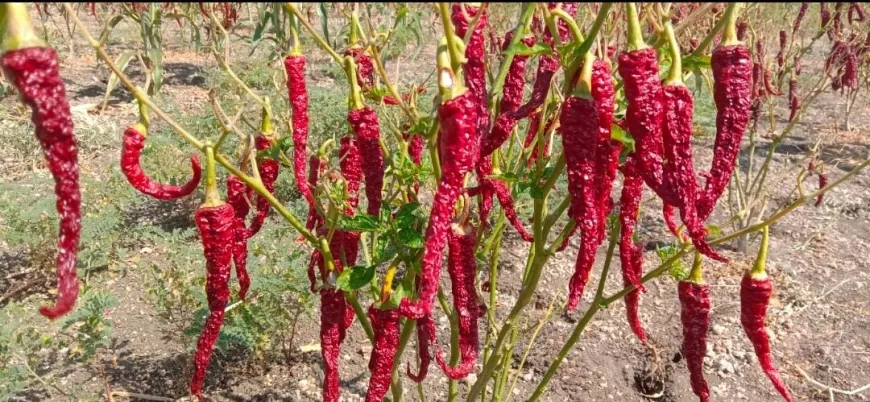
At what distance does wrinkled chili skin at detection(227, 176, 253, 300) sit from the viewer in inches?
60.8

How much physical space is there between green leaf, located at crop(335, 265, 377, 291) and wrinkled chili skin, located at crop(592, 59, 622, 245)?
1.58 ft

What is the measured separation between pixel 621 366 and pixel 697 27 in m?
2.77

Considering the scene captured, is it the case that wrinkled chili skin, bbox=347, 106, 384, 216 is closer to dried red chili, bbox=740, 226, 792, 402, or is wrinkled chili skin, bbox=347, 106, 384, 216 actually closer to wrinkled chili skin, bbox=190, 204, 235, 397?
wrinkled chili skin, bbox=190, 204, 235, 397

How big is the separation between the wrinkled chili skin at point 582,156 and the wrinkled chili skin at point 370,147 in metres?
0.49

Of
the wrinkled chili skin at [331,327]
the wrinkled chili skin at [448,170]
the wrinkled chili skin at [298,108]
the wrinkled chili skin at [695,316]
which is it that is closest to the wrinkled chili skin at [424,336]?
the wrinkled chili skin at [331,327]

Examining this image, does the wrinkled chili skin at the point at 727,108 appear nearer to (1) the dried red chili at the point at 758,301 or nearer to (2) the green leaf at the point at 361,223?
(1) the dried red chili at the point at 758,301

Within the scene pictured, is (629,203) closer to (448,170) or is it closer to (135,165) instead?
(448,170)

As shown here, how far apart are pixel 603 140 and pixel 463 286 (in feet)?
1.62

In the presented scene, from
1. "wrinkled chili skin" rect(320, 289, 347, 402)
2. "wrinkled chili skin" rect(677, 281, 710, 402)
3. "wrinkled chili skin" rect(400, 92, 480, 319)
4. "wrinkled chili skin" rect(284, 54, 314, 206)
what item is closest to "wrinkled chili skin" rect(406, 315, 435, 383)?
"wrinkled chili skin" rect(320, 289, 347, 402)

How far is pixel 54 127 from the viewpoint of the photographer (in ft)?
2.74

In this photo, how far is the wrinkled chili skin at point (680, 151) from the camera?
112 cm

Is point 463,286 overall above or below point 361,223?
below

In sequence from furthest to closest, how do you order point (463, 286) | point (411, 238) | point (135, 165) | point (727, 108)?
1. point (463, 286)
2. point (411, 238)
3. point (135, 165)
4. point (727, 108)

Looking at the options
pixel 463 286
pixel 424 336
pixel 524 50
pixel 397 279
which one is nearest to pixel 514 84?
pixel 524 50
